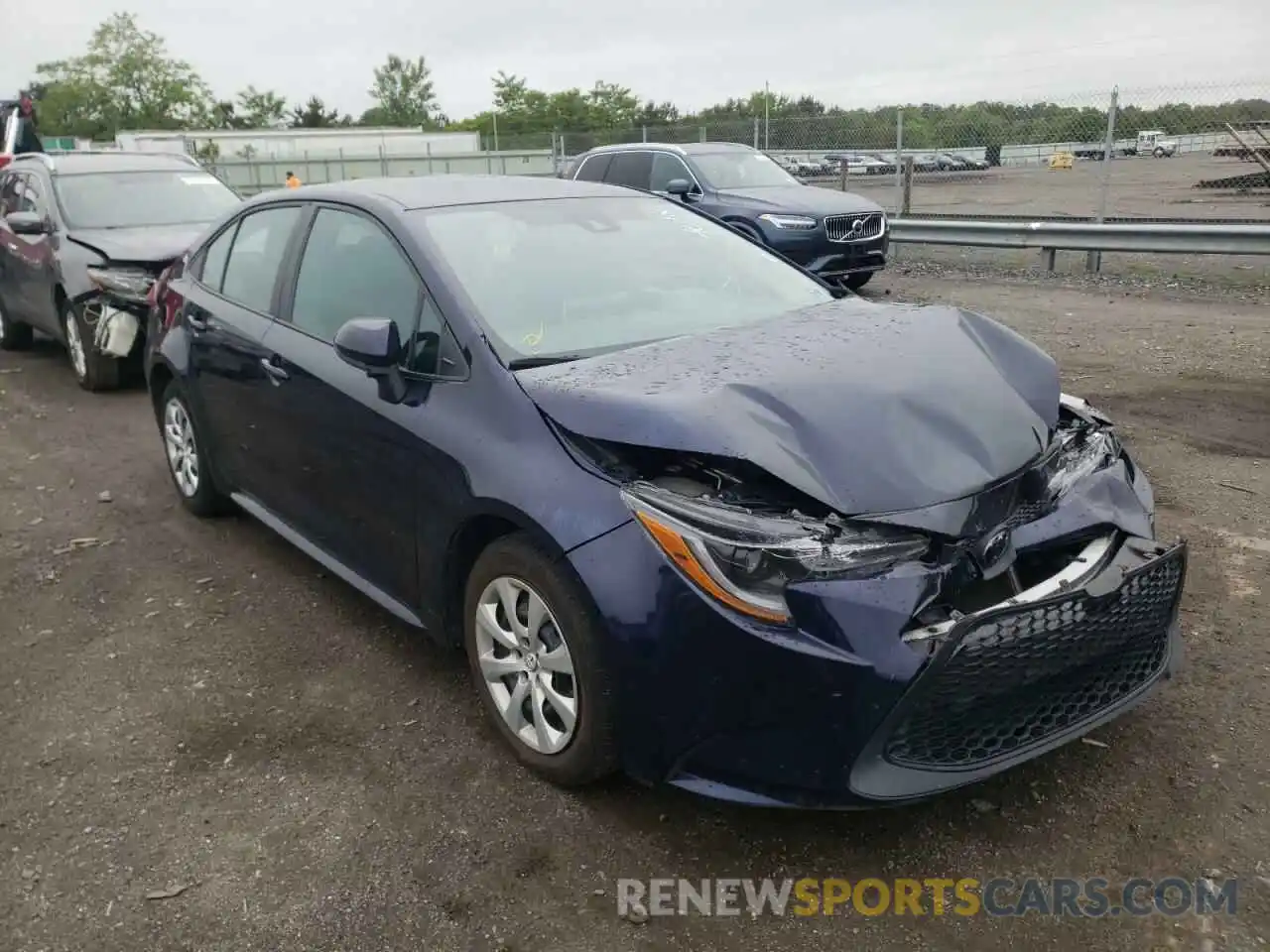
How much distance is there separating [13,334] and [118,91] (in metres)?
65.2

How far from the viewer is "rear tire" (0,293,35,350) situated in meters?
10.0

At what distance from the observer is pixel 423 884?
2.68 metres

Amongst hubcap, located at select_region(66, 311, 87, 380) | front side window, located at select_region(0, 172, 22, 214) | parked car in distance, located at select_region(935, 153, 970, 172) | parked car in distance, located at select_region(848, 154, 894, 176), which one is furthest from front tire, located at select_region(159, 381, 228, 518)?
parked car in distance, located at select_region(935, 153, 970, 172)

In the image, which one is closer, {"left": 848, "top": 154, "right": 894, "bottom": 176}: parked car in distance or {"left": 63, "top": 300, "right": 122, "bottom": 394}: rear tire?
{"left": 63, "top": 300, "right": 122, "bottom": 394}: rear tire

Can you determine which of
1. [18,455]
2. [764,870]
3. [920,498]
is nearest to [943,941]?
[764,870]

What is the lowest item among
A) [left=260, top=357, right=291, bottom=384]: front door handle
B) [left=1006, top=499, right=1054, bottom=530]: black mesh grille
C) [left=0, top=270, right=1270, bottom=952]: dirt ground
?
[left=0, top=270, right=1270, bottom=952]: dirt ground

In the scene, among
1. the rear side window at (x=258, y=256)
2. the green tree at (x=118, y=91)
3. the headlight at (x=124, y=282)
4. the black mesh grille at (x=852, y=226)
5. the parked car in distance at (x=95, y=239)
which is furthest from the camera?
the green tree at (x=118, y=91)

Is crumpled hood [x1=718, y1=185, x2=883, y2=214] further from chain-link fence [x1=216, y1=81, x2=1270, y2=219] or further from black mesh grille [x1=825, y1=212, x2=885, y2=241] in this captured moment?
chain-link fence [x1=216, y1=81, x2=1270, y2=219]

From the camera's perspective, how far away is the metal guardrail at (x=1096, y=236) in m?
10.8

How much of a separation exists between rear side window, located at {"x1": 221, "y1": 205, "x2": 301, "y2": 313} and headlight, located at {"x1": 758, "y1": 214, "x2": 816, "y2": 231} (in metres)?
7.46

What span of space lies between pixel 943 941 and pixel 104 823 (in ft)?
7.53

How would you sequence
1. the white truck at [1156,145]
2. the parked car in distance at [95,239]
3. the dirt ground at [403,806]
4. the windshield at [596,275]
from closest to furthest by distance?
the dirt ground at [403,806]
the windshield at [596,275]
the parked car in distance at [95,239]
the white truck at [1156,145]

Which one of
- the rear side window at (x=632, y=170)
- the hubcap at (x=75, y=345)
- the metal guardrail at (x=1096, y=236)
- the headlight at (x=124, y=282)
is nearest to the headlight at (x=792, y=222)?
the rear side window at (x=632, y=170)

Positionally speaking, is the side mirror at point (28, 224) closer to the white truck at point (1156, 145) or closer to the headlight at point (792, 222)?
the headlight at point (792, 222)
